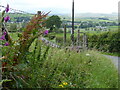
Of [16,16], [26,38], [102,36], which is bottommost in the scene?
[102,36]

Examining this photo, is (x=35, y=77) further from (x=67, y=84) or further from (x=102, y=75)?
(x=102, y=75)

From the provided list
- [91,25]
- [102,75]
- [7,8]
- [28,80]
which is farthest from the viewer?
[91,25]

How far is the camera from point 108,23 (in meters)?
24.1

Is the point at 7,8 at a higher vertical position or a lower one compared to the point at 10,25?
higher

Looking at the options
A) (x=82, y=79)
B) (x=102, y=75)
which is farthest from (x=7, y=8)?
(x=102, y=75)

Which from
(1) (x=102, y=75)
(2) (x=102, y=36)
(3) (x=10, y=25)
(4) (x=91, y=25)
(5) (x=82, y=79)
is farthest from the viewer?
(2) (x=102, y=36)

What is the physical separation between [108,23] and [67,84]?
67.3ft

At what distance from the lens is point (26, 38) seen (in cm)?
323

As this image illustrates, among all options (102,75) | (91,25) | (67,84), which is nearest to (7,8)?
(67,84)

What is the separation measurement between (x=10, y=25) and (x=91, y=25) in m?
17.5

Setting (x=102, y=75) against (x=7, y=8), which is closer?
(x=7, y=8)

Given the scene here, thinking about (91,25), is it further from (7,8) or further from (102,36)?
(7,8)

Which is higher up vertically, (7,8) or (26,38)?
(7,8)

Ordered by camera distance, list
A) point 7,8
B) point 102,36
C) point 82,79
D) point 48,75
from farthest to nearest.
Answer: point 102,36 → point 82,79 → point 48,75 → point 7,8
